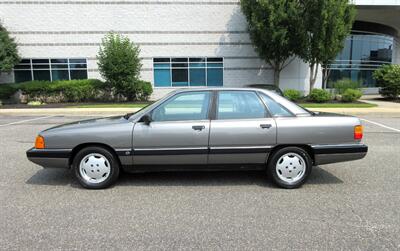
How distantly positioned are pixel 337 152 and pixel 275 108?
1.10 meters

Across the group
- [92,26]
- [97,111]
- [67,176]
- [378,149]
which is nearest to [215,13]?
[92,26]

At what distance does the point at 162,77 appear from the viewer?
871 inches

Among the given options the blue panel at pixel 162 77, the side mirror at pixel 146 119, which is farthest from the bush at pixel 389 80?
the side mirror at pixel 146 119

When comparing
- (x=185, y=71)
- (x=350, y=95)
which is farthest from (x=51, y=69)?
(x=350, y=95)

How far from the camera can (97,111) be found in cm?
1580

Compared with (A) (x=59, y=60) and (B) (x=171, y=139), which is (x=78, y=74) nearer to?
(A) (x=59, y=60)

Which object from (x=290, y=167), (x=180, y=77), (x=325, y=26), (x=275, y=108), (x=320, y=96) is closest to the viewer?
(x=290, y=167)

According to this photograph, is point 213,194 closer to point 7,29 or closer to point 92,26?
point 92,26

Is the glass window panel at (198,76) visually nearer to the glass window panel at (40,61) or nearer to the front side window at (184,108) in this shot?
the glass window panel at (40,61)

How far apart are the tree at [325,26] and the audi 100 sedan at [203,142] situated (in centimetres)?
1387

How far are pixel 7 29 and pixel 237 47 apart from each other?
14.8m

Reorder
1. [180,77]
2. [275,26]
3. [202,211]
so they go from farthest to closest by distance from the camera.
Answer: [180,77] → [275,26] → [202,211]

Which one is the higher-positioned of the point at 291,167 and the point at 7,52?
the point at 7,52

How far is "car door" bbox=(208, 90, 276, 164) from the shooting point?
4.73 metres
